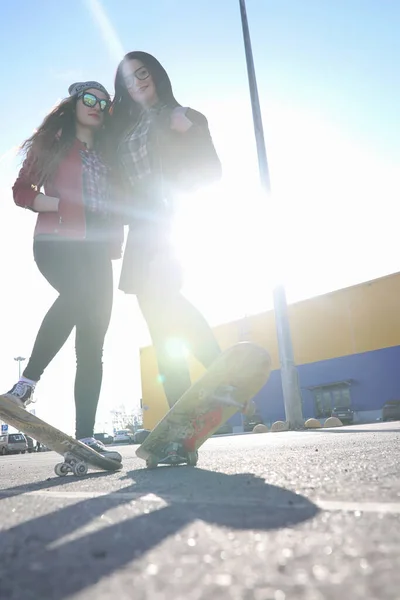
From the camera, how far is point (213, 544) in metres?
0.62

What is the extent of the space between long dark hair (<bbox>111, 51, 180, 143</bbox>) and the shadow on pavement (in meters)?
2.12

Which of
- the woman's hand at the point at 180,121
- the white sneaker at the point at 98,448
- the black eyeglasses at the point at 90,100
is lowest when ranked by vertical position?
the white sneaker at the point at 98,448

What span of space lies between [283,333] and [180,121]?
36.2 feet

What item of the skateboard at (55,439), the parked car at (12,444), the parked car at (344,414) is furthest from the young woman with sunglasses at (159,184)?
the parked car at (12,444)

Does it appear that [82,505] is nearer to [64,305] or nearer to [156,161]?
[64,305]

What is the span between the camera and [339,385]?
25.3m

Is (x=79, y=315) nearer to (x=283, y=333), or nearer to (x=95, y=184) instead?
(x=95, y=184)

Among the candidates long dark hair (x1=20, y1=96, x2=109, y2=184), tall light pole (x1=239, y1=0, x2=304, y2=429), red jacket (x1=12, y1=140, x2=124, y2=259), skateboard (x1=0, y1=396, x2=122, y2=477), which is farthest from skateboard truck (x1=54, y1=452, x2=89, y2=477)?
tall light pole (x1=239, y1=0, x2=304, y2=429)

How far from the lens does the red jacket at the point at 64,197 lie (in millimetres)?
2506

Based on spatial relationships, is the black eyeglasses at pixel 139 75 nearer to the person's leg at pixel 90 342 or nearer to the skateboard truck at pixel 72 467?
the person's leg at pixel 90 342

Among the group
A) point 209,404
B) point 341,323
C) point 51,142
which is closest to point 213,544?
point 209,404

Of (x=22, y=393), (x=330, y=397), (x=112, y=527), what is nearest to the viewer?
(x=112, y=527)

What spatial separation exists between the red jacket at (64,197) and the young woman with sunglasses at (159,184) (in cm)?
23

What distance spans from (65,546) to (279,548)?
0.95 ft
